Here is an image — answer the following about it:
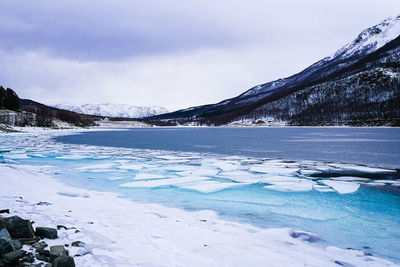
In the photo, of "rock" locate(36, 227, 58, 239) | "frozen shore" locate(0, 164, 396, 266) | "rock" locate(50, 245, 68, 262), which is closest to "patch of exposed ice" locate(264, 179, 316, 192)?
"frozen shore" locate(0, 164, 396, 266)

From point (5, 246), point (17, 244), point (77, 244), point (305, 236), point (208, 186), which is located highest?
point (5, 246)

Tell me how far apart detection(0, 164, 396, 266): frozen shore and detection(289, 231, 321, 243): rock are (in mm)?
59

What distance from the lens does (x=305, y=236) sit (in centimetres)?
731

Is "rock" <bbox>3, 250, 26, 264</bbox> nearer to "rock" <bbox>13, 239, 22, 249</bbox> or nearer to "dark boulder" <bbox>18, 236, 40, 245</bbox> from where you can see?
"rock" <bbox>13, 239, 22, 249</bbox>

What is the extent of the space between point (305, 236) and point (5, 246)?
6772mm

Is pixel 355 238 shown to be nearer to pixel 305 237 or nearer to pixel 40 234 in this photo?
pixel 305 237

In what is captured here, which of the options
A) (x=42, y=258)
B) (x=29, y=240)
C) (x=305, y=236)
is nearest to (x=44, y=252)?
(x=42, y=258)

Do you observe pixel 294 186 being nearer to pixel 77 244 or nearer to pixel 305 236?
pixel 305 236

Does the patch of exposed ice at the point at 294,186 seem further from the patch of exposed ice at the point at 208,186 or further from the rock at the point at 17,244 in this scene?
the rock at the point at 17,244

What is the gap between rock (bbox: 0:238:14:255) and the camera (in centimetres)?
467

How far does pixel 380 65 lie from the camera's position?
186m

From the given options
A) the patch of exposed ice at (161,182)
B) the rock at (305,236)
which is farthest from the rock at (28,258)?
the patch of exposed ice at (161,182)

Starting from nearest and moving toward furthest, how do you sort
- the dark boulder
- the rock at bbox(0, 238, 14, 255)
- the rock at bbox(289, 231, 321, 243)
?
1. the rock at bbox(0, 238, 14, 255)
2. the dark boulder
3. the rock at bbox(289, 231, 321, 243)

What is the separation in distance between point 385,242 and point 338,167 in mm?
12685
